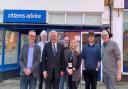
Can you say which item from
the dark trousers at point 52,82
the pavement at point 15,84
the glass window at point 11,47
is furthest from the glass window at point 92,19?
the dark trousers at point 52,82

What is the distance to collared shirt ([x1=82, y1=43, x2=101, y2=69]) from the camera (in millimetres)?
8906

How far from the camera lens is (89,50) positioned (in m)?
8.95

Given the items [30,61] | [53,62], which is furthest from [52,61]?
[30,61]

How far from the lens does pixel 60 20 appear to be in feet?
50.2

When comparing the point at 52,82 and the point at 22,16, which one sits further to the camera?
the point at 22,16

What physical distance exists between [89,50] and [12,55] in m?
7.11

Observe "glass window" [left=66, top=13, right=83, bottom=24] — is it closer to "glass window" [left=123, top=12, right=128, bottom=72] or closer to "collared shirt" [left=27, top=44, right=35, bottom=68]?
"glass window" [left=123, top=12, right=128, bottom=72]

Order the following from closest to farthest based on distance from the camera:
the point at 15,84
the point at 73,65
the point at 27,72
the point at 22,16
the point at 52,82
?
the point at 27,72 < the point at 52,82 < the point at 73,65 < the point at 15,84 < the point at 22,16

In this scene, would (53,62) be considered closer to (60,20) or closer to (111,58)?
(111,58)

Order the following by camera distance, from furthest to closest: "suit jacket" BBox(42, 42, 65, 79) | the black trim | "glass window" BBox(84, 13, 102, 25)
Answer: "glass window" BBox(84, 13, 102, 25) → the black trim → "suit jacket" BBox(42, 42, 65, 79)

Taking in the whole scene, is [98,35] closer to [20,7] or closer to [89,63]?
[20,7]

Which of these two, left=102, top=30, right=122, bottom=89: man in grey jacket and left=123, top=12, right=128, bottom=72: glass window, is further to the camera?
left=123, top=12, right=128, bottom=72: glass window

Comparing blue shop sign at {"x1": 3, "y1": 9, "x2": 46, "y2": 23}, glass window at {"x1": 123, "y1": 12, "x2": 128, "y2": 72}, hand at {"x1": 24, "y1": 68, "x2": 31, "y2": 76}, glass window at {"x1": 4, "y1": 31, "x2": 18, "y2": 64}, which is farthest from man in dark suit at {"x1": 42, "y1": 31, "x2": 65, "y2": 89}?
glass window at {"x1": 123, "y1": 12, "x2": 128, "y2": 72}

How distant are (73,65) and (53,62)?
2.62 feet
